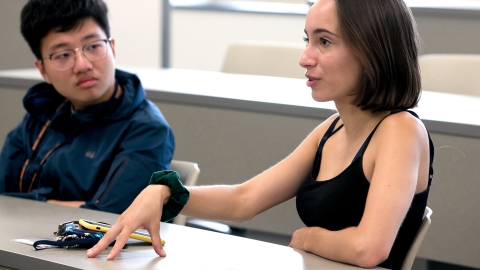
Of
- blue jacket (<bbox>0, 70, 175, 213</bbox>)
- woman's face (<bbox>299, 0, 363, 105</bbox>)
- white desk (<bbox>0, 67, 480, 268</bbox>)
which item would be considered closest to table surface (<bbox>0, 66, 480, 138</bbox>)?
white desk (<bbox>0, 67, 480, 268</bbox>)

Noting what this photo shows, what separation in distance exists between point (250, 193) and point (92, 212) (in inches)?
15.0

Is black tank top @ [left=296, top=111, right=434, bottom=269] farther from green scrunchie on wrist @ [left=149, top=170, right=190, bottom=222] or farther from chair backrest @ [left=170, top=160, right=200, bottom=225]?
chair backrest @ [left=170, top=160, right=200, bottom=225]

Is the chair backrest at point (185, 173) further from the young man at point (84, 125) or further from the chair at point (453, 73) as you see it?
the chair at point (453, 73)

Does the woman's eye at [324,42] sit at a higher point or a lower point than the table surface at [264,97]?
higher

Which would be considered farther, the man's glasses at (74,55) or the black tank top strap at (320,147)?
the man's glasses at (74,55)

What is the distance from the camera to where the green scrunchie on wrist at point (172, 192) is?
4.67 feet

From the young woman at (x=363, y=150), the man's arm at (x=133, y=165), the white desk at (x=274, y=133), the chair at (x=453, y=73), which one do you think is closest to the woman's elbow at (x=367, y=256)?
the young woman at (x=363, y=150)

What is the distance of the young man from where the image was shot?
186 cm

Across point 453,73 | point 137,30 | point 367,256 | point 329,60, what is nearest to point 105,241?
point 367,256

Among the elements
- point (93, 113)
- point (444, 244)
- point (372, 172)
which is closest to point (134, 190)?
point (93, 113)

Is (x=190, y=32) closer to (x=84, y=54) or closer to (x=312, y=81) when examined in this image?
(x=84, y=54)

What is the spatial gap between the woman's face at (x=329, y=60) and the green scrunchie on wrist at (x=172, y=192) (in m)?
0.35

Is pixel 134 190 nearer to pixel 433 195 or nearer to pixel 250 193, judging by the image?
pixel 250 193

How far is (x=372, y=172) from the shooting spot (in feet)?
4.59
